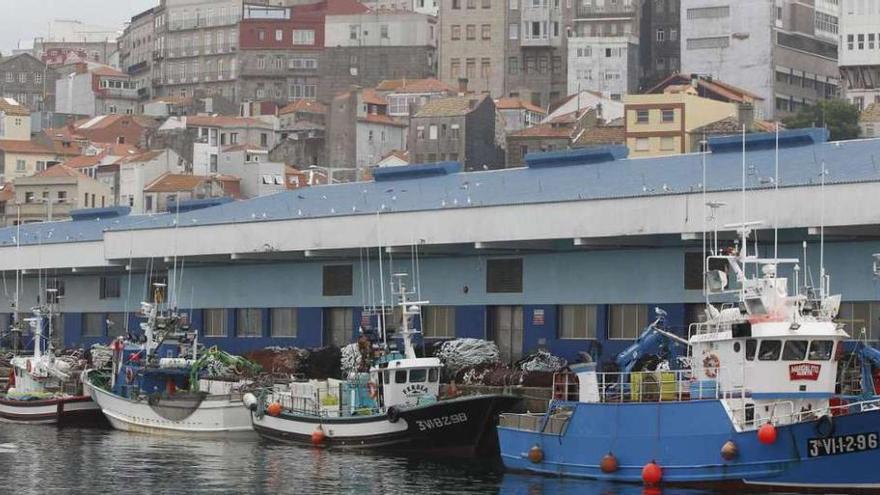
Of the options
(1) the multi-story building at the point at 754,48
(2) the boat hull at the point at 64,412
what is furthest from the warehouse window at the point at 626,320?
(1) the multi-story building at the point at 754,48

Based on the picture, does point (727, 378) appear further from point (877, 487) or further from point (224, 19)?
point (224, 19)

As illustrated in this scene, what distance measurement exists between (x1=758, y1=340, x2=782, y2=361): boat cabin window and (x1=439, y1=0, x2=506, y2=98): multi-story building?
116 metres

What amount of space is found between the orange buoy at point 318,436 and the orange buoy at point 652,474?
1234cm

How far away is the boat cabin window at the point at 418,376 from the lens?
4784 centimetres

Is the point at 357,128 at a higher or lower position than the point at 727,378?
higher

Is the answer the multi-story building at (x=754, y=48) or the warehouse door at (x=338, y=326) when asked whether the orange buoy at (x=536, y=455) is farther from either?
the multi-story building at (x=754, y=48)

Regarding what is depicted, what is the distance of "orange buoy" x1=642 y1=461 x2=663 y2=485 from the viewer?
38625 mm

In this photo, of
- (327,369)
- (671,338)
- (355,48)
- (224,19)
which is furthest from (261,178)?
(671,338)

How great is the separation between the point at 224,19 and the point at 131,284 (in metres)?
109

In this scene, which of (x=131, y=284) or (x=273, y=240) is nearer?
(x=273, y=240)

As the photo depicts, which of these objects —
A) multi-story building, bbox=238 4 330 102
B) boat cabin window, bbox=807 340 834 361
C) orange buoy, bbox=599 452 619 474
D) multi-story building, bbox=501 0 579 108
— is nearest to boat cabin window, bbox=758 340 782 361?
boat cabin window, bbox=807 340 834 361

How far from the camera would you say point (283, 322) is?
63.5 m

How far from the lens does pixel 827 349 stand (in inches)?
1487

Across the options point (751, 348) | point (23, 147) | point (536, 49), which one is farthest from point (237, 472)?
point (536, 49)
